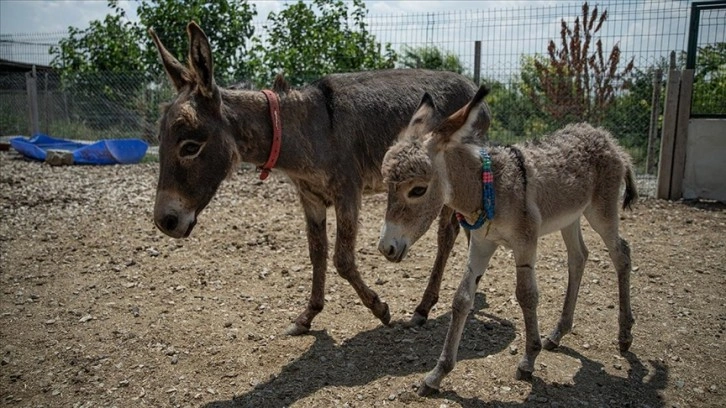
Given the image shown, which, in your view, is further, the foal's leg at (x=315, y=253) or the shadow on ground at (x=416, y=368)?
the foal's leg at (x=315, y=253)

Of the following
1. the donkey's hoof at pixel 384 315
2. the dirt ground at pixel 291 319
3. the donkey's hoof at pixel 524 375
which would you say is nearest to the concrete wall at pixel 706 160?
the dirt ground at pixel 291 319

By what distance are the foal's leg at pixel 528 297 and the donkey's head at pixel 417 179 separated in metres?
0.60

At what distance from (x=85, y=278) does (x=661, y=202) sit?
26.8ft

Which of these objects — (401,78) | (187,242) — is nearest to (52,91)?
(187,242)

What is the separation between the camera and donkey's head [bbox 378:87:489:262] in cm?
291

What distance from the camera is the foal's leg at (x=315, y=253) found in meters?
4.29

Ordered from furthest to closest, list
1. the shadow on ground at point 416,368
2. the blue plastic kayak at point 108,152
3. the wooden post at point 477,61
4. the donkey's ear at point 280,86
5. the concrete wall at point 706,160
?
the blue plastic kayak at point 108,152
the wooden post at point 477,61
the concrete wall at point 706,160
the donkey's ear at point 280,86
the shadow on ground at point 416,368

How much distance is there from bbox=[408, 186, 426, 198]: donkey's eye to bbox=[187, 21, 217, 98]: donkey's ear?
1598 mm

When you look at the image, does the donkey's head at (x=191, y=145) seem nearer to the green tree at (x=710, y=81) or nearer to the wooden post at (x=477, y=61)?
the wooden post at (x=477, y=61)

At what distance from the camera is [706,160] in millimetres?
8461

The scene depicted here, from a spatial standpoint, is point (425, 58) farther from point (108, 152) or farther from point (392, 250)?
point (392, 250)

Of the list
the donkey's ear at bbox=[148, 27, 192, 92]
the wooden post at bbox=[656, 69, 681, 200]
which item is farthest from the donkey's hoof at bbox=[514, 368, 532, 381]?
the wooden post at bbox=[656, 69, 681, 200]

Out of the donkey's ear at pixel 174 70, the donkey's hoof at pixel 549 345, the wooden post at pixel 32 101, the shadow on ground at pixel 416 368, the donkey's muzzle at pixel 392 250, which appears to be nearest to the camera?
the donkey's muzzle at pixel 392 250

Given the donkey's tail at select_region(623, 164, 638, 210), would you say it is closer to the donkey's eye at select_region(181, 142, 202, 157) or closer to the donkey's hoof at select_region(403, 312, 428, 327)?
the donkey's hoof at select_region(403, 312, 428, 327)
